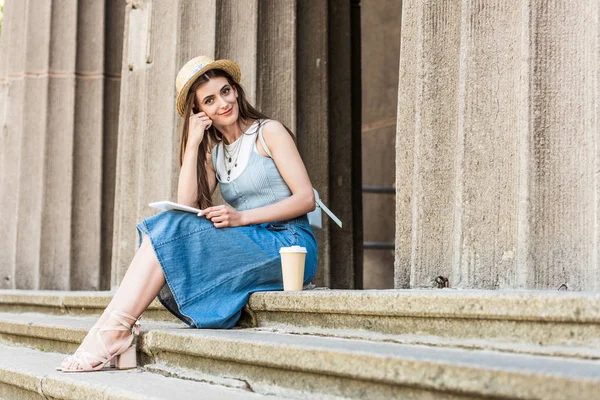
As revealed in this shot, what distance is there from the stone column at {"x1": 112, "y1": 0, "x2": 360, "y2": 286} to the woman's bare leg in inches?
79.1

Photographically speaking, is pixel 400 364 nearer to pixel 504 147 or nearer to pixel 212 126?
pixel 504 147

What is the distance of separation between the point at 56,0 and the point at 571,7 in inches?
192

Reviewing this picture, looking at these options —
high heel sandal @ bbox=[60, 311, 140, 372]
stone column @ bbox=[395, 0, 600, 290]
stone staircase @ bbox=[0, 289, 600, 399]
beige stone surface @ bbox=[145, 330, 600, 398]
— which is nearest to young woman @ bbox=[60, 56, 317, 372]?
high heel sandal @ bbox=[60, 311, 140, 372]

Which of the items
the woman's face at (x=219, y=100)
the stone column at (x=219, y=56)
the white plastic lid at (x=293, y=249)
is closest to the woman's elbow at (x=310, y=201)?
the white plastic lid at (x=293, y=249)

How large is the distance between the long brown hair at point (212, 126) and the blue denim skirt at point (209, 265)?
0.49 metres

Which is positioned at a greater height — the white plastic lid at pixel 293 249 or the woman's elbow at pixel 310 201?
the woman's elbow at pixel 310 201

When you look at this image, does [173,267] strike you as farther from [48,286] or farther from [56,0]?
[56,0]

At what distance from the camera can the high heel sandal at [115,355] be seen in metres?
3.29

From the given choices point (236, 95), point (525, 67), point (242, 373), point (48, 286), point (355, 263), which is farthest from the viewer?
point (48, 286)

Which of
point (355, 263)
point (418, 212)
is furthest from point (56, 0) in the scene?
point (418, 212)

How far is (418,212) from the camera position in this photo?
3736 mm

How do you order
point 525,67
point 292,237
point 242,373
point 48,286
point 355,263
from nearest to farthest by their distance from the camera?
point 242,373, point 525,67, point 292,237, point 355,263, point 48,286

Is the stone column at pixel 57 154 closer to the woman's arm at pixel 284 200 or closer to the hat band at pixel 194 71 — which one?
the hat band at pixel 194 71

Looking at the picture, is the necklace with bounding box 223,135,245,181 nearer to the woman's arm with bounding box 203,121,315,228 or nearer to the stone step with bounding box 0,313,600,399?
the woman's arm with bounding box 203,121,315,228
